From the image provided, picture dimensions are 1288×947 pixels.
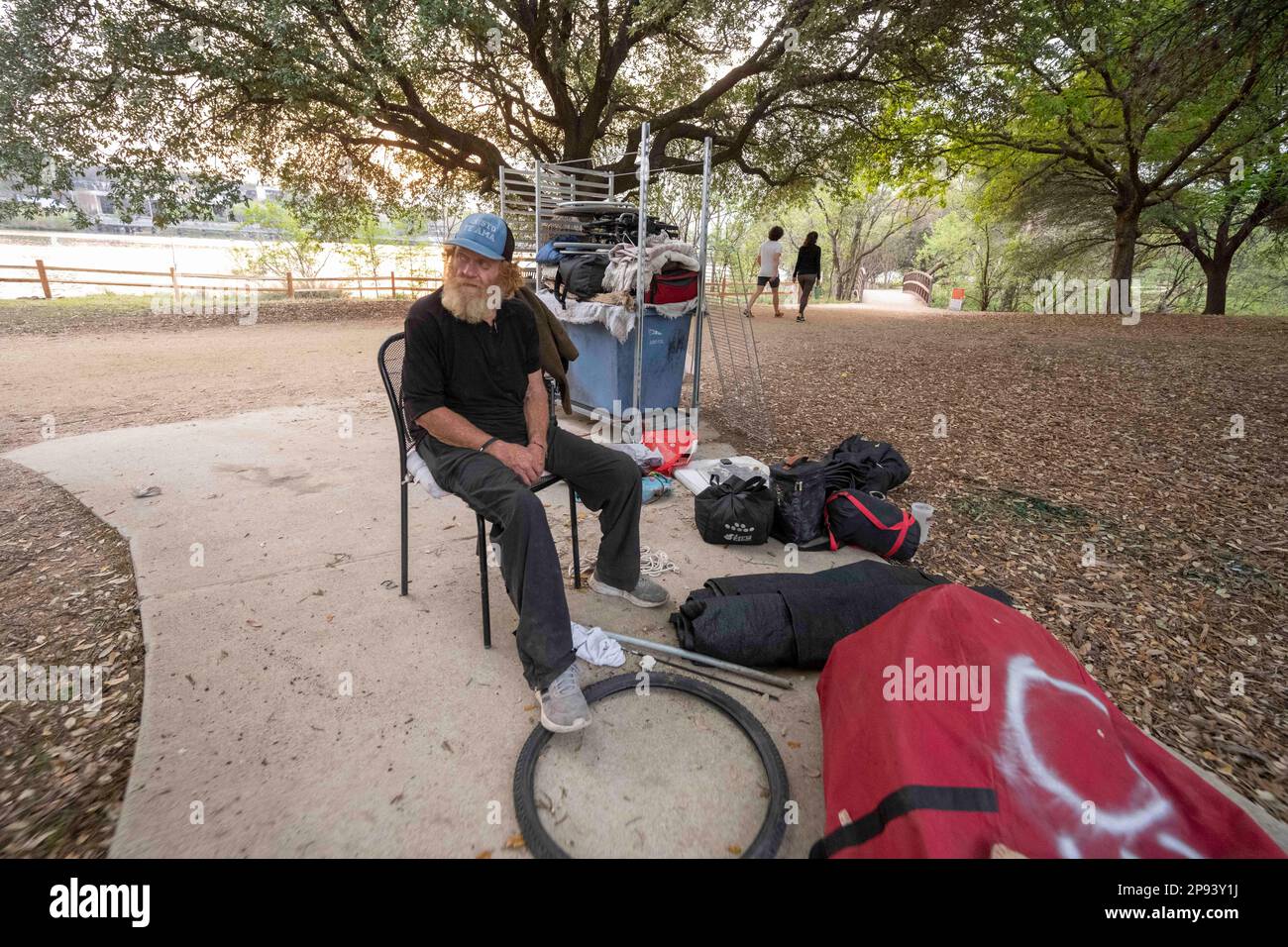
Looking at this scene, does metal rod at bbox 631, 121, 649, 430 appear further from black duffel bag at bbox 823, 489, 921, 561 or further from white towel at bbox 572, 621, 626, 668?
white towel at bbox 572, 621, 626, 668

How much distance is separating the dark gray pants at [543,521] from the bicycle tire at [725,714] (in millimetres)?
224

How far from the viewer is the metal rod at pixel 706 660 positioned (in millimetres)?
2170

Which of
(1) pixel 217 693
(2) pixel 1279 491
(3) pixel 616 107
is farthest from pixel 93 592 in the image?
(3) pixel 616 107

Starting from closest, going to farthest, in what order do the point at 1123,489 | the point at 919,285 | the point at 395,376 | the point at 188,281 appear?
the point at 395,376 < the point at 1123,489 < the point at 188,281 < the point at 919,285

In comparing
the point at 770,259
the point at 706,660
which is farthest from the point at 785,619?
the point at 770,259

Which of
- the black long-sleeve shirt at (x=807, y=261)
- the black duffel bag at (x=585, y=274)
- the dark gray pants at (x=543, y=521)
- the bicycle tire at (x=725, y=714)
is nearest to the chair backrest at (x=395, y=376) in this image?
the dark gray pants at (x=543, y=521)

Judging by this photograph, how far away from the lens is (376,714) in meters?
1.98

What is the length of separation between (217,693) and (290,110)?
12.2 metres

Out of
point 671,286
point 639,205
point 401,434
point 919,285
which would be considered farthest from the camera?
point 919,285

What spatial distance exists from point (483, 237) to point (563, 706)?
1.87 metres

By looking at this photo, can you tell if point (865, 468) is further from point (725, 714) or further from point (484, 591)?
point (484, 591)

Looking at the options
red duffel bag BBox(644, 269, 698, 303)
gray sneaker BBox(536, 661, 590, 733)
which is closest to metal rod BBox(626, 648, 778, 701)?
gray sneaker BBox(536, 661, 590, 733)

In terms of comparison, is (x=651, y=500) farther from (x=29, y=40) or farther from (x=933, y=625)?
(x=29, y=40)

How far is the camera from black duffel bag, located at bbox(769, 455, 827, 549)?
3.26 meters
